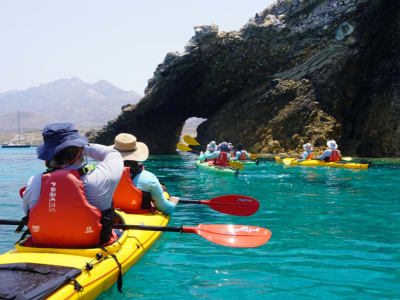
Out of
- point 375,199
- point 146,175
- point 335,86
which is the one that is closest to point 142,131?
point 335,86

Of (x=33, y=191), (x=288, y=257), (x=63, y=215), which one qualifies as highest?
Answer: (x=33, y=191)

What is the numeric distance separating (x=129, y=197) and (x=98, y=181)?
2551 mm

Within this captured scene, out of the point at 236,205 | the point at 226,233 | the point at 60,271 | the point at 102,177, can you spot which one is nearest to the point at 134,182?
the point at 226,233

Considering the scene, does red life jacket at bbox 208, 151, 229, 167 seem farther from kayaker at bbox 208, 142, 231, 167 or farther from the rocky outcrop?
the rocky outcrop

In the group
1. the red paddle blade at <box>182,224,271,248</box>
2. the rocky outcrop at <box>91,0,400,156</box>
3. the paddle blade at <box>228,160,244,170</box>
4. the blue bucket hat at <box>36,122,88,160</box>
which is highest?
the rocky outcrop at <box>91,0,400,156</box>

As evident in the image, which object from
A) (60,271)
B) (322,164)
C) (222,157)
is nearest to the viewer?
(60,271)

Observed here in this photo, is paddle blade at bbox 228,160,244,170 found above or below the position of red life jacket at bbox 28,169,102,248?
below

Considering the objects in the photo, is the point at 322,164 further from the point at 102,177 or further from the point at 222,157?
the point at 102,177

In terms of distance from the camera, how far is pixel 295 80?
33.2 m

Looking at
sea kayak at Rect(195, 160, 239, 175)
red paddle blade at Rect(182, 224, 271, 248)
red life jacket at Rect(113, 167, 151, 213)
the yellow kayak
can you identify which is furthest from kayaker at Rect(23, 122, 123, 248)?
sea kayak at Rect(195, 160, 239, 175)

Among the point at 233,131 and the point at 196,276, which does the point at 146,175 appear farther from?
the point at 233,131

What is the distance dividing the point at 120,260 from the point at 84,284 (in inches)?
32.5

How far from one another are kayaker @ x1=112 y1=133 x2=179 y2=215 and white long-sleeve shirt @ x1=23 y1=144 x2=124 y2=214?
188 centimetres

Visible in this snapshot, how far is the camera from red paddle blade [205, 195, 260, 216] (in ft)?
24.2
